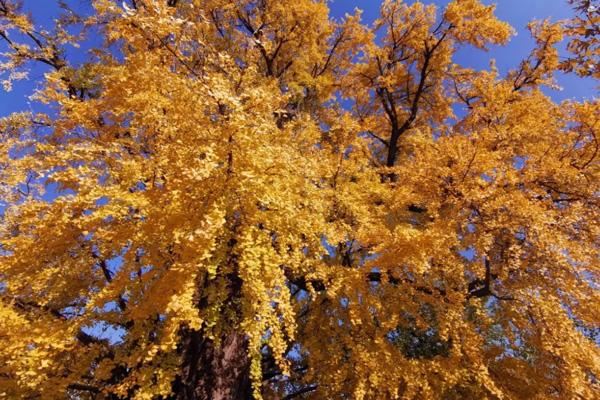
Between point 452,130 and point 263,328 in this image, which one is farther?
point 452,130

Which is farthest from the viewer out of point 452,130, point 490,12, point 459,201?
point 452,130

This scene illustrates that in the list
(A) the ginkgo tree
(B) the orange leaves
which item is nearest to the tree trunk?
(A) the ginkgo tree

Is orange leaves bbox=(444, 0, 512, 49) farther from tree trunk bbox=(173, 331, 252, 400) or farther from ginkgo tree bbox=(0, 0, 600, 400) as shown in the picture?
tree trunk bbox=(173, 331, 252, 400)

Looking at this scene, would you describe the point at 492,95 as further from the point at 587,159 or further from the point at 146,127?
the point at 146,127

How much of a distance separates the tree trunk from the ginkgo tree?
0.03 meters

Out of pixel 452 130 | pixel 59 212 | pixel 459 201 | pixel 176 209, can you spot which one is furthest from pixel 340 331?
pixel 452 130

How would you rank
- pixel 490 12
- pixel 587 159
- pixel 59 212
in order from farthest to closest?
pixel 490 12, pixel 587 159, pixel 59 212

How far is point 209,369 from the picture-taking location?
17.5 feet

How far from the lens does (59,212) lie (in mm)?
3902

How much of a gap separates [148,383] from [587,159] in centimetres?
778

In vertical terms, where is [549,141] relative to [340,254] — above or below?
above

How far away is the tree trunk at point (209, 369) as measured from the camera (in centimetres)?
511

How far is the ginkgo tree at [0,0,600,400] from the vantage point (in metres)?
3.63

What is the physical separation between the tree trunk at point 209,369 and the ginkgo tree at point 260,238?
0.03 m
